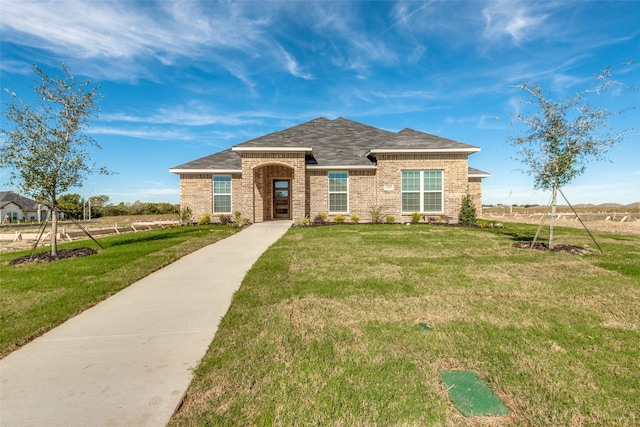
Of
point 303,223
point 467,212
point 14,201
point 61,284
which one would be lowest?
point 61,284

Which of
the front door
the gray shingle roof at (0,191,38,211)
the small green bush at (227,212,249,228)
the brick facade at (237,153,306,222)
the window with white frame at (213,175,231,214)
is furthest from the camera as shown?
the gray shingle roof at (0,191,38,211)

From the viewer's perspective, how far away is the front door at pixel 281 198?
1827 cm

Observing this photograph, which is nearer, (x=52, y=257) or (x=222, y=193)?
(x=52, y=257)

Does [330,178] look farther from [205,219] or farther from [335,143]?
[205,219]

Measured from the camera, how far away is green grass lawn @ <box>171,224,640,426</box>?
212cm

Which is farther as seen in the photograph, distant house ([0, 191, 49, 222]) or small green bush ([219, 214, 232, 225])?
distant house ([0, 191, 49, 222])

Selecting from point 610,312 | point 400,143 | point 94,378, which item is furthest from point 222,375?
point 400,143

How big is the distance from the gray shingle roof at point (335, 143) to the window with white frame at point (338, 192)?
714 millimetres

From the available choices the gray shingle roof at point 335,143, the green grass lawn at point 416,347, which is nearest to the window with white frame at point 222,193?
the gray shingle roof at point 335,143

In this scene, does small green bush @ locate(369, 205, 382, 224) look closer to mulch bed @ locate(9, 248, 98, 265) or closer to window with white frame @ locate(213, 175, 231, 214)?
window with white frame @ locate(213, 175, 231, 214)

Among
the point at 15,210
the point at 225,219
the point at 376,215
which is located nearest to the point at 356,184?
the point at 376,215

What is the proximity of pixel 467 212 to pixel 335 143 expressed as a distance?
9137mm

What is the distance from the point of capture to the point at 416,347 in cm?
301

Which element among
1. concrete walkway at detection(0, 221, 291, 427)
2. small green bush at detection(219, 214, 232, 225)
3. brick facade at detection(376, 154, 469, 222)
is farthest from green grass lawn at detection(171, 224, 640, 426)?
small green bush at detection(219, 214, 232, 225)
